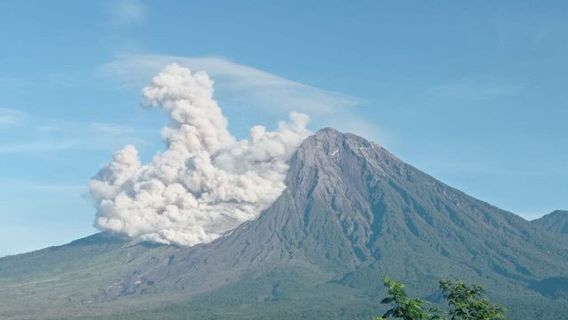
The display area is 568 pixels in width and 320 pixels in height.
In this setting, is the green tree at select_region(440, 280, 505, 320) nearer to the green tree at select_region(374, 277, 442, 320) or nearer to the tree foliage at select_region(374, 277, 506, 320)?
the tree foliage at select_region(374, 277, 506, 320)

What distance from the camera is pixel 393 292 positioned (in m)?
36.0

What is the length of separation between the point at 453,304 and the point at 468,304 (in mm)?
1040

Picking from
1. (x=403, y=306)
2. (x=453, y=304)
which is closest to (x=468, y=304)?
(x=453, y=304)

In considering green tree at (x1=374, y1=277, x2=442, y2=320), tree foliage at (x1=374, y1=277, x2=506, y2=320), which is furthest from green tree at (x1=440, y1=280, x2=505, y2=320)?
green tree at (x1=374, y1=277, x2=442, y2=320)

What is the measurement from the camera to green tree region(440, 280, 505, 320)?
38750 millimetres

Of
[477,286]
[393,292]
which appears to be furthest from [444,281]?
[393,292]

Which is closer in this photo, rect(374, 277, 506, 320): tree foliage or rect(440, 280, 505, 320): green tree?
rect(374, 277, 506, 320): tree foliage

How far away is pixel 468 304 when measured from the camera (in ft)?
129

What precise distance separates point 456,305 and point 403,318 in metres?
4.97

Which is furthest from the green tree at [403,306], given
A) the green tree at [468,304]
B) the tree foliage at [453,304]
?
the green tree at [468,304]

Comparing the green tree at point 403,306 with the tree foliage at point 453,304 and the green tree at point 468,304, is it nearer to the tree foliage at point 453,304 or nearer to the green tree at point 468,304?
the tree foliage at point 453,304

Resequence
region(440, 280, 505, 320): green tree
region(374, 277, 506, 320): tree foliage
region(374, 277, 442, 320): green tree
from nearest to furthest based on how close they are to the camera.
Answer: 1. region(374, 277, 442, 320): green tree
2. region(374, 277, 506, 320): tree foliage
3. region(440, 280, 505, 320): green tree

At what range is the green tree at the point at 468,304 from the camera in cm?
3875

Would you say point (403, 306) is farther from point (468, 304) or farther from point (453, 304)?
point (453, 304)
